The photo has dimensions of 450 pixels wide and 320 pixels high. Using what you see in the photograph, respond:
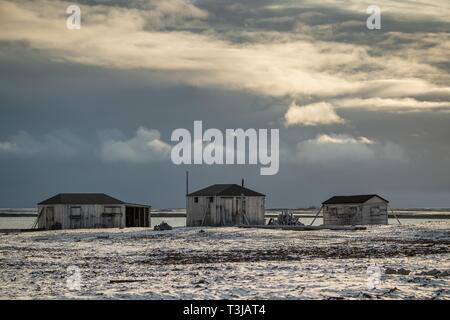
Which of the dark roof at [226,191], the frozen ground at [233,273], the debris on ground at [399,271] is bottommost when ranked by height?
the frozen ground at [233,273]

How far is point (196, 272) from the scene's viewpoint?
67.2 feet

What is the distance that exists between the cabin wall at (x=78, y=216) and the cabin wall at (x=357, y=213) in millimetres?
21318

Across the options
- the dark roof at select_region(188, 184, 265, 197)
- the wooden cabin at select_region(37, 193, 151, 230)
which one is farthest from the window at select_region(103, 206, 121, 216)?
the dark roof at select_region(188, 184, 265, 197)

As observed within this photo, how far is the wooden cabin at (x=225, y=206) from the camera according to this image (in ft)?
203

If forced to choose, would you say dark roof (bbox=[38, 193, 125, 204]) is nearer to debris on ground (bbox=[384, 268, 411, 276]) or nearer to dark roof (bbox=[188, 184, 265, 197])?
dark roof (bbox=[188, 184, 265, 197])

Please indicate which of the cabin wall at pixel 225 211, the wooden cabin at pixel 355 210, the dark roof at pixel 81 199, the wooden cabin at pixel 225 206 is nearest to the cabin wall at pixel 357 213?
the wooden cabin at pixel 355 210

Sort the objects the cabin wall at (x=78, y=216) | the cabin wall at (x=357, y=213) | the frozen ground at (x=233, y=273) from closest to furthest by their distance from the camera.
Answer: the frozen ground at (x=233, y=273) < the cabin wall at (x=78, y=216) < the cabin wall at (x=357, y=213)

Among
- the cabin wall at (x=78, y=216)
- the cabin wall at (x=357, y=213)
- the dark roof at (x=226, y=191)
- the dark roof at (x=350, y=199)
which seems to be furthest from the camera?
the dark roof at (x=350, y=199)

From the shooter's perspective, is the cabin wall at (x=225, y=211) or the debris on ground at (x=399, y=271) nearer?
the debris on ground at (x=399, y=271)

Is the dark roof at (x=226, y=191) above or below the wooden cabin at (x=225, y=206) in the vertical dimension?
above

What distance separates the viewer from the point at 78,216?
61312 millimetres

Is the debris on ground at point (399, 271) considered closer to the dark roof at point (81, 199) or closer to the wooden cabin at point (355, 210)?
the wooden cabin at point (355, 210)
